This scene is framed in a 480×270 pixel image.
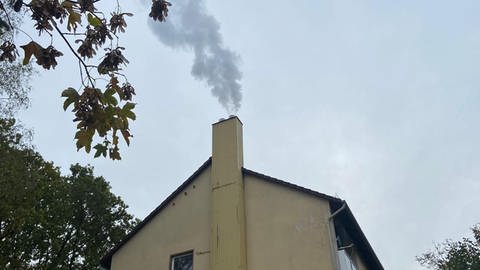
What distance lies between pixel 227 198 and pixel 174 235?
1967mm

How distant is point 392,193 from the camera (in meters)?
26.6

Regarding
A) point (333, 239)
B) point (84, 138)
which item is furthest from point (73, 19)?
point (333, 239)

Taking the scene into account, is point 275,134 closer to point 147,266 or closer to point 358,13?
point 358,13

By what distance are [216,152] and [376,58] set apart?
10.8 metres

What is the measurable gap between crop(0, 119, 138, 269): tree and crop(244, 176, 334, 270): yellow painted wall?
29.8 feet

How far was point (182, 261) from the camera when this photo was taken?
40.8ft

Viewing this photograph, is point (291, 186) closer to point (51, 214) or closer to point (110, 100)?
point (110, 100)

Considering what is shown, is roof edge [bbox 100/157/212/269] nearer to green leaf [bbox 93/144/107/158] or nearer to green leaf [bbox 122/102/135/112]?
green leaf [bbox 93/144/107/158]

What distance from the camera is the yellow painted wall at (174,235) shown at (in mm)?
12445

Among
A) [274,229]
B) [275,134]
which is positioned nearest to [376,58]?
[275,134]

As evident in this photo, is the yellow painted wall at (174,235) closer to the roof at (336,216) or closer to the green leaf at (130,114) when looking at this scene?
the roof at (336,216)

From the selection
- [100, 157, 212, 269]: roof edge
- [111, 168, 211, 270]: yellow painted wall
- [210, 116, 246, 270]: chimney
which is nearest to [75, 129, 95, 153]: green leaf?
[210, 116, 246, 270]: chimney

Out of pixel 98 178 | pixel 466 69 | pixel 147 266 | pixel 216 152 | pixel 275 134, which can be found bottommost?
pixel 147 266

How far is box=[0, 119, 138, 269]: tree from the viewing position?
16859mm
